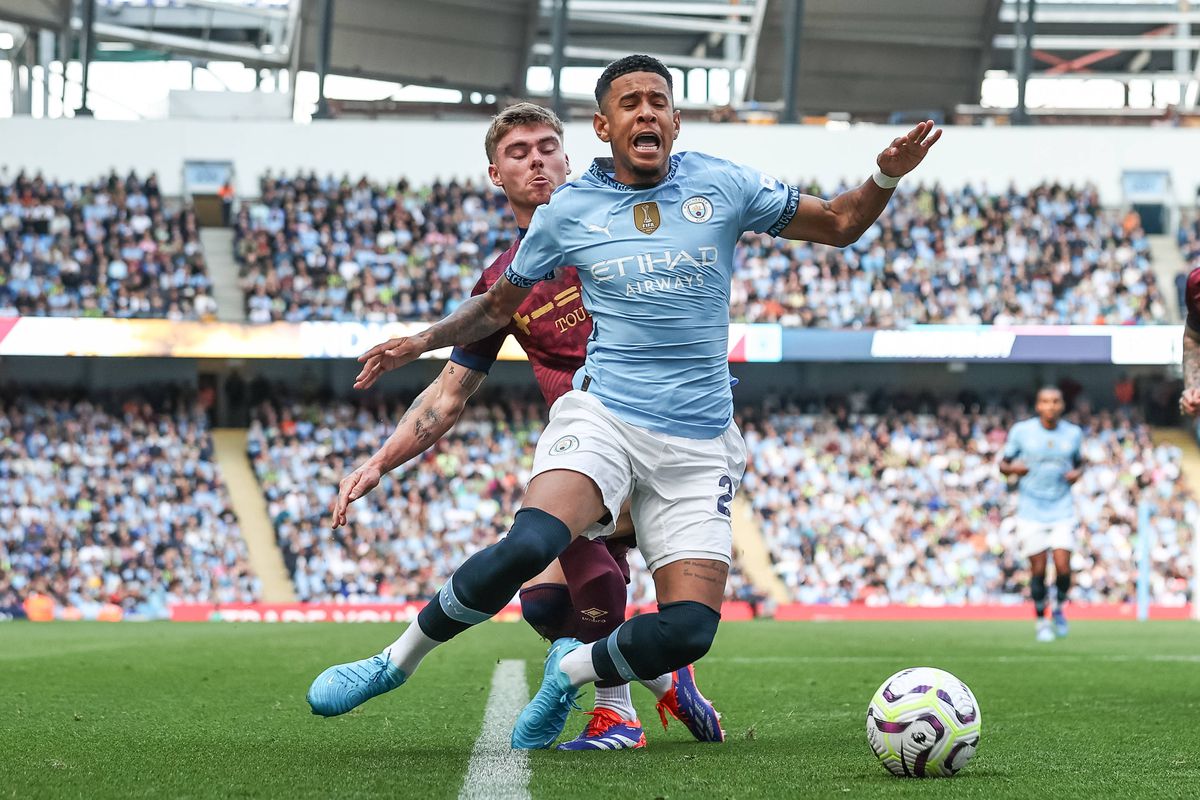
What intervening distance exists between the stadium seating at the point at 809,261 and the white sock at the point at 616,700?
76.4 ft

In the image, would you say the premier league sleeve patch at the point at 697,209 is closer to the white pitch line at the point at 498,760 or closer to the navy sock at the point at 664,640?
the navy sock at the point at 664,640

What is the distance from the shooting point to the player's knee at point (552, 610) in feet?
21.5

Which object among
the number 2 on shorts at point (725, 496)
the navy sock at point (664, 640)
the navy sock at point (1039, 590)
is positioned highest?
the number 2 on shorts at point (725, 496)

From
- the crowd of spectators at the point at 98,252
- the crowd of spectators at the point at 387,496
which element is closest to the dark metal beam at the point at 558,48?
the crowd of spectators at the point at 387,496

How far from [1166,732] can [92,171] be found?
30315 millimetres

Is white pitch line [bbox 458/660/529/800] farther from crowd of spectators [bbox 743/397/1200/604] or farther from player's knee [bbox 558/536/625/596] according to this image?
crowd of spectators [bbox 743/397/1200/604]

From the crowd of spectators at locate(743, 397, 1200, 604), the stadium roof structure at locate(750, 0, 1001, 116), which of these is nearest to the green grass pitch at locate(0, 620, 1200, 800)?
the crowd of spectators at locate(743, 397, 1200, 604)

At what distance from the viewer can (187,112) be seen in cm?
3541

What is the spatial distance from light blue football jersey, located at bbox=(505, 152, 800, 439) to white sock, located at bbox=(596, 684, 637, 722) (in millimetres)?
1224

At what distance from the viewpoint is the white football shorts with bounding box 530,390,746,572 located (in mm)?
5430

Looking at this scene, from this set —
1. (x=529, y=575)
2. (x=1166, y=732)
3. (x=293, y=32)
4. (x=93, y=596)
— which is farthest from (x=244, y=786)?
(x=293, y=32)

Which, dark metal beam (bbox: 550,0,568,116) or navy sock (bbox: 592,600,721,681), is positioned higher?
dark metal beam (bbox: 550,0,568,116)

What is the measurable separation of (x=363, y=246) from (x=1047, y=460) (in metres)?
18.7

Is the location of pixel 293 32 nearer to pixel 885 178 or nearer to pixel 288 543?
pixel 288 543
